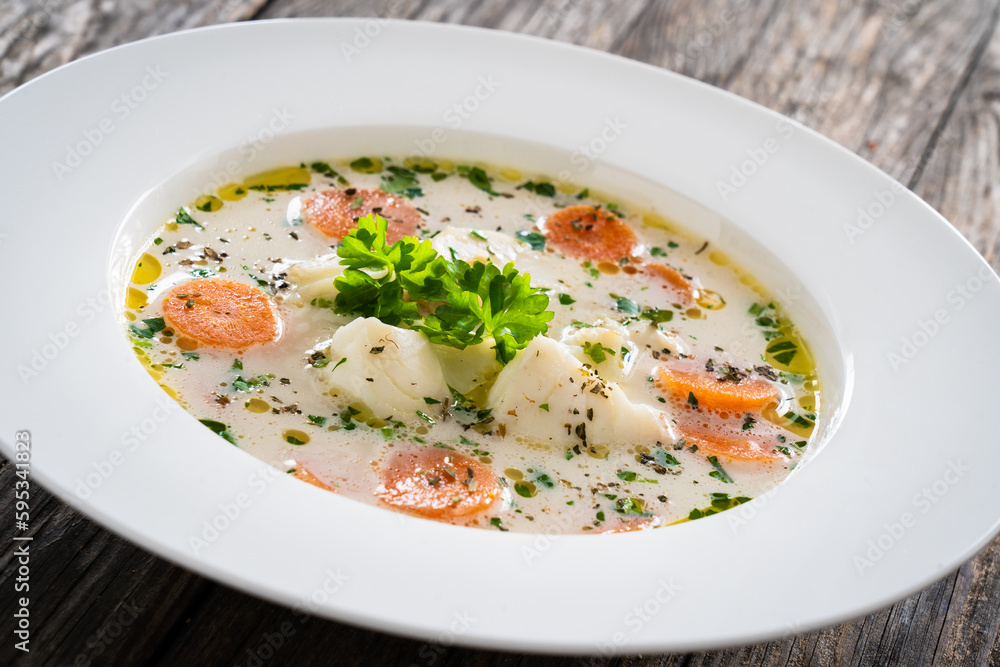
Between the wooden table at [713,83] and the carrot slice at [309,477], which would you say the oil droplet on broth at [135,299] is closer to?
the wooden table at [713,83]

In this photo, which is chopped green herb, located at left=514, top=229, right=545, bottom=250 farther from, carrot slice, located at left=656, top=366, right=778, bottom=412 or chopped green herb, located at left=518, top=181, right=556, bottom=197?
carrot slice, located at left=656, top=366, right=778, bottom=412

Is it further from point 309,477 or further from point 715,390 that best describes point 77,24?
point 715,390

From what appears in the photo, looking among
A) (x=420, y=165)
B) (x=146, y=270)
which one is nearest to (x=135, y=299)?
(x=146, y=270)

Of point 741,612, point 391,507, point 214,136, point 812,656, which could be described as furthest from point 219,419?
point 812,656

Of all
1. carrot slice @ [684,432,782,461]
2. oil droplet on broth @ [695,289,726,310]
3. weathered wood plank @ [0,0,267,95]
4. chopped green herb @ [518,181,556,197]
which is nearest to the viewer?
carrot slice @ [684,432,782,461]

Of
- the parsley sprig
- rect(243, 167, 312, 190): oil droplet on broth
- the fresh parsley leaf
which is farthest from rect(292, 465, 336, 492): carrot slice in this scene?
rect(243, 167, 312, 190): oil droplet on broth

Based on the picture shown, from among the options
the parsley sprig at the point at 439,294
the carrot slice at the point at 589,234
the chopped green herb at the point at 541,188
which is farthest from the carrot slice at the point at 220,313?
the chopped green herb at the point at 541,188

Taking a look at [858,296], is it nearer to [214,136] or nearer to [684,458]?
[684,458]
